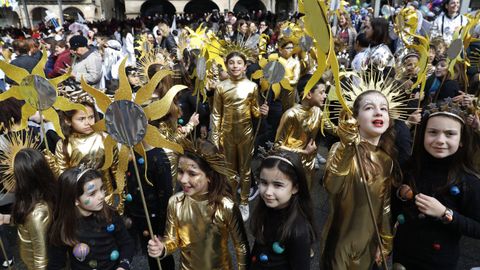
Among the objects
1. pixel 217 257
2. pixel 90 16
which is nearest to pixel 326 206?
pixel 217 257

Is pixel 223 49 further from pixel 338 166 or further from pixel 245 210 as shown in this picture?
pixel 338 166

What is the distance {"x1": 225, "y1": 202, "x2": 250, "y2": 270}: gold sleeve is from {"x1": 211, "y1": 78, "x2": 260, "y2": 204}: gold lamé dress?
1.75 metres

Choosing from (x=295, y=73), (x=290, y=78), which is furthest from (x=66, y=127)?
(x=295, y=73)

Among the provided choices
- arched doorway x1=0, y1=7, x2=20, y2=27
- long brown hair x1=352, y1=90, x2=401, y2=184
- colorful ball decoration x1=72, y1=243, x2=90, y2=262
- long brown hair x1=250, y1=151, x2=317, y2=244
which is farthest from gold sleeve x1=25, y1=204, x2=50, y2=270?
arched doorway x1=0, y1=7, x2=20, y2=27

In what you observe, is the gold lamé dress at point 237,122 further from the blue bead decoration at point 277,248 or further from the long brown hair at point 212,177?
the blue bead decoration at point 277,248

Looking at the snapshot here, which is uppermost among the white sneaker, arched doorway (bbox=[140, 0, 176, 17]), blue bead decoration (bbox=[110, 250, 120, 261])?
arched doorway (bbox=[140, 0, 176, 17])

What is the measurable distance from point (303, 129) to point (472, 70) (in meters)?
3.02

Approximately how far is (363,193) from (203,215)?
938mm

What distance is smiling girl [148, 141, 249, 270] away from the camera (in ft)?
6.63

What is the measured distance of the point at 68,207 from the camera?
1.99 metres

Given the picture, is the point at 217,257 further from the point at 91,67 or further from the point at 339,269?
the point at 91,67

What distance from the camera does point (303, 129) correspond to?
3.37 metres

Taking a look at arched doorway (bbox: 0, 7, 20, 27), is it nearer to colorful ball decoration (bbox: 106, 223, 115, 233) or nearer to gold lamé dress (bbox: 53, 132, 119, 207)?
gold lamé dress (bbox: 53, 132, 119, 207)

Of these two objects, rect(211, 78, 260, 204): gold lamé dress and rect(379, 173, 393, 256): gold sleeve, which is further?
rect(211, 78, 260, 204): gold lamé dress
